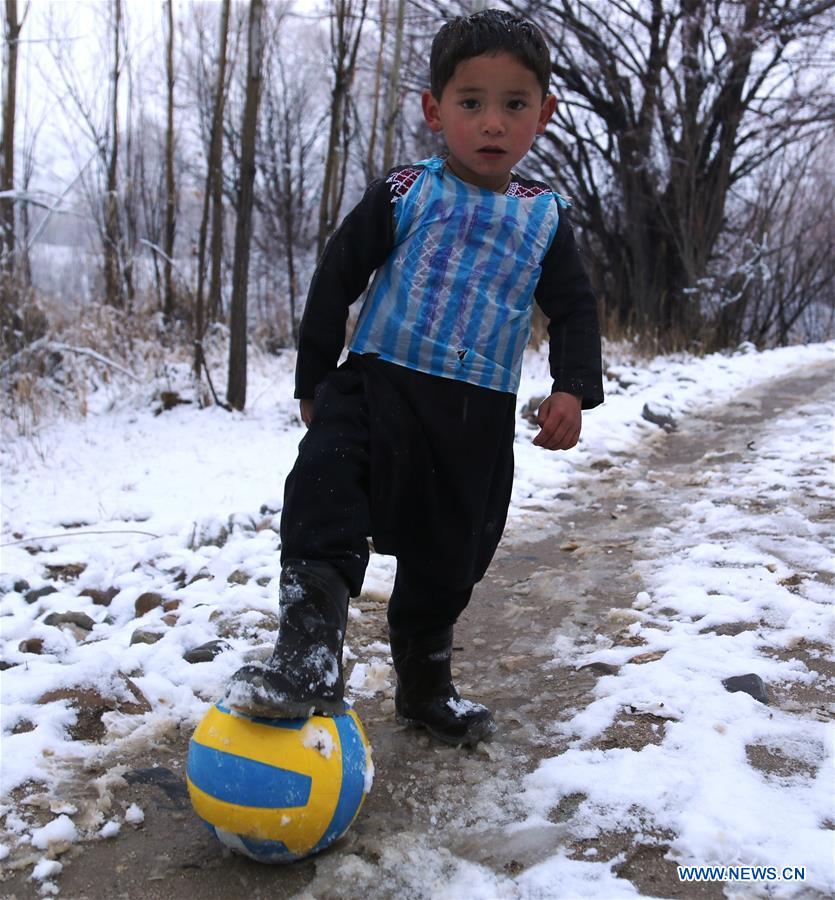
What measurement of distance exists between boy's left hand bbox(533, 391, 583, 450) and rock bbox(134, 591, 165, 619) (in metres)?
1.65

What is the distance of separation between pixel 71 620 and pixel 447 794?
1566 mm

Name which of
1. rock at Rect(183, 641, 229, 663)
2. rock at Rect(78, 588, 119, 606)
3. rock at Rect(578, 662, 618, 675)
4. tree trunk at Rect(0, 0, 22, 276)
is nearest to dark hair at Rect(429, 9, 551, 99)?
rock at Rect(578, 662, 618, 675)

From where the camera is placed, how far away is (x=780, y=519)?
356 centimetres

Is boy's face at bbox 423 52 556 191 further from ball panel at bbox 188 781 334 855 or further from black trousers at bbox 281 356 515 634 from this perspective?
ball panel at bbox 188 781 334 855

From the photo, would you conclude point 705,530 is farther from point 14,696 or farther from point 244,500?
point 14,696

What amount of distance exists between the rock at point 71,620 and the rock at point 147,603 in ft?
0.48

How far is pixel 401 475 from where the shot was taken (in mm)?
1759

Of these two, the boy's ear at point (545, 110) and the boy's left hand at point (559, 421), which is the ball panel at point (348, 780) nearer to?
the boy's left hand at point (559, 421)

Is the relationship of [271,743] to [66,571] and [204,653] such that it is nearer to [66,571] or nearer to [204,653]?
[204,653]

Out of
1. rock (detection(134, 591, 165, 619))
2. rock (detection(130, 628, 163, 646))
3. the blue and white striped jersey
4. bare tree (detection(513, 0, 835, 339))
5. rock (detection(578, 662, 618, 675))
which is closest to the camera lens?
the blue and white striped jersey

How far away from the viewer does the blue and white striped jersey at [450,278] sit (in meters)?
1.78

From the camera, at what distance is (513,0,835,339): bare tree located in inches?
497

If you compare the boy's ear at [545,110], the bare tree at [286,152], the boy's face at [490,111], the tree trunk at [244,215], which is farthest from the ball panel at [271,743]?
the bare tree at [286,152]

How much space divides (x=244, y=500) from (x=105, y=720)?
219 centimetres
